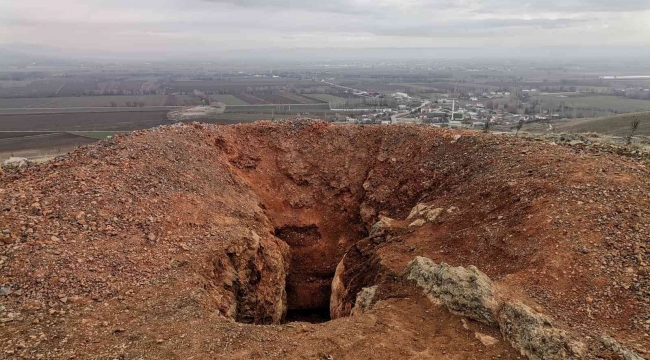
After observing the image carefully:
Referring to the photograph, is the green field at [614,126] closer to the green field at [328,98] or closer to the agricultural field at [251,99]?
the green field at [328,98]

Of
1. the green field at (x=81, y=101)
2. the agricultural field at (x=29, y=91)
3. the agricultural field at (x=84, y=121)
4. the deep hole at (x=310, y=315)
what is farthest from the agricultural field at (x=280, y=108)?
the agricultural field at (x=29, y=91)

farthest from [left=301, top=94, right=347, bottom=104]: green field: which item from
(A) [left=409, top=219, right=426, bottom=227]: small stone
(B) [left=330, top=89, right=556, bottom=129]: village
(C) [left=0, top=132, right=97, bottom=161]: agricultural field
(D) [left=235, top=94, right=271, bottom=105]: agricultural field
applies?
(A) [left=409, top=219, right=426, bottom=227]: small stone

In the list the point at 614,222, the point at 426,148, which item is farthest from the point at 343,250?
the point at 614,222

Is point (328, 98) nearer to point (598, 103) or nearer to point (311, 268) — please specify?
point (598, 103)

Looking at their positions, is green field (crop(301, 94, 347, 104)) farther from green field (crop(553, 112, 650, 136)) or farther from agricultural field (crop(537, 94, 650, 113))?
green field (crop(553, 112, 650, 136))

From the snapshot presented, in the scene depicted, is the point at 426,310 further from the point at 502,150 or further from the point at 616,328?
the point at 502,150

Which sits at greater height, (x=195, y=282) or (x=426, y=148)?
(x=426, y=148)
